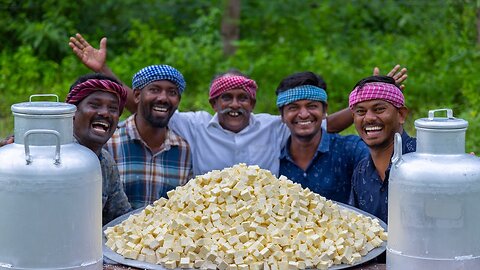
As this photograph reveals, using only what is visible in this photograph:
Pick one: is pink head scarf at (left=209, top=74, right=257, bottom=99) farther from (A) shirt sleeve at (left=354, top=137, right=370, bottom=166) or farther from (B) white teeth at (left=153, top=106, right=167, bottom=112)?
(A) shirt sleeve at (left=354, top=137, right=370, bottom=166)

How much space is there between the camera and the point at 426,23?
9.76 metres

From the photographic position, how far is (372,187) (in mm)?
3576

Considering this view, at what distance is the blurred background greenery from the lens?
8.08 meters

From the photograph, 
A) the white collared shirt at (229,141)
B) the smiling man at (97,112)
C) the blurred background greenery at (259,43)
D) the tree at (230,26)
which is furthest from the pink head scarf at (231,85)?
the tree at (230,26)

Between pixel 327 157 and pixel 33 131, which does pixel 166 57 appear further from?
pixel 33 131

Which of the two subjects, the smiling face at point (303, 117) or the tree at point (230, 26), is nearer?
the smiling face at point (303, 117)

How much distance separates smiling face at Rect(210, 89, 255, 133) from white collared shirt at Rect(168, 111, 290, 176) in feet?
A: 0.11

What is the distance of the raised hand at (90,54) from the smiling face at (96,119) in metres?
0.95

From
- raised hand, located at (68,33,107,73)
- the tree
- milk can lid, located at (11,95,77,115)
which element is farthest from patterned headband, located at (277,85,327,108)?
the tree

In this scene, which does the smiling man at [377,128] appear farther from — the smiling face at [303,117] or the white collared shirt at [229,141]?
the white collared shirt at [229,141]

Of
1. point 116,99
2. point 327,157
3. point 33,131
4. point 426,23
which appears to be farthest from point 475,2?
point 33,131

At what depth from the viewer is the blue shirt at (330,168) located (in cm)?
406

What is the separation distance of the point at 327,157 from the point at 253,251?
1.39 m

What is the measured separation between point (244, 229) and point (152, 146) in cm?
137
